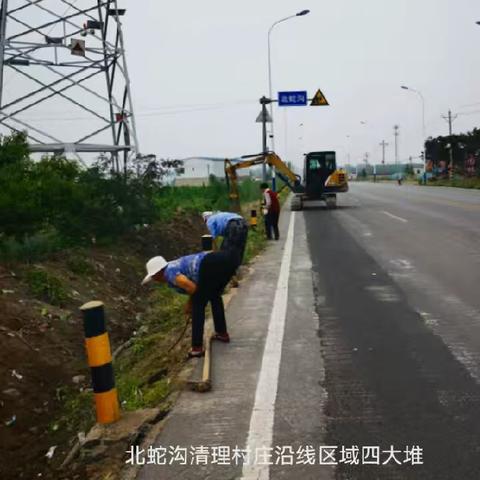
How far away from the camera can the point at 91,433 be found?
409 centimetres

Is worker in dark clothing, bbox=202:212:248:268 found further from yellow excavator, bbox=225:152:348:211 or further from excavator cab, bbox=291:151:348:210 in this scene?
excavator cab, bbox=291:151:348:210

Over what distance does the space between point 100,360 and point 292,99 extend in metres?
23.7

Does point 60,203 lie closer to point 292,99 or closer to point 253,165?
point 253,165

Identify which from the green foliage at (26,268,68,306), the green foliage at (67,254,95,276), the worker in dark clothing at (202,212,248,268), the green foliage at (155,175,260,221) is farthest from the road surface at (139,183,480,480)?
the green foliage at (155,175,260,221)

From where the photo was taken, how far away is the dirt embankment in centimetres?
502

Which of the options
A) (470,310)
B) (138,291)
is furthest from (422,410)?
(138,291)

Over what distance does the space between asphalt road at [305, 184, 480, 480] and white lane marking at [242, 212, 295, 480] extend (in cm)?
43

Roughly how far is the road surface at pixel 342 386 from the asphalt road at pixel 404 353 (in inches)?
0.5

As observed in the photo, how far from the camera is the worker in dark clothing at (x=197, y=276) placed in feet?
17.5

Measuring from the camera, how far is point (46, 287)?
8156 mm

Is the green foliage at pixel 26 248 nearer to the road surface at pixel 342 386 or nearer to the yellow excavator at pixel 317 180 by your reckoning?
the road surface at pixel 342 386

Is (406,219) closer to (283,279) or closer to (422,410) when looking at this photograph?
(283,279)

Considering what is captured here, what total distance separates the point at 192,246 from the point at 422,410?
10.9 m

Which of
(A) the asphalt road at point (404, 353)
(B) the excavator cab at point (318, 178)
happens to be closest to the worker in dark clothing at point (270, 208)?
(A) the asphalt road at point (404, 353)
